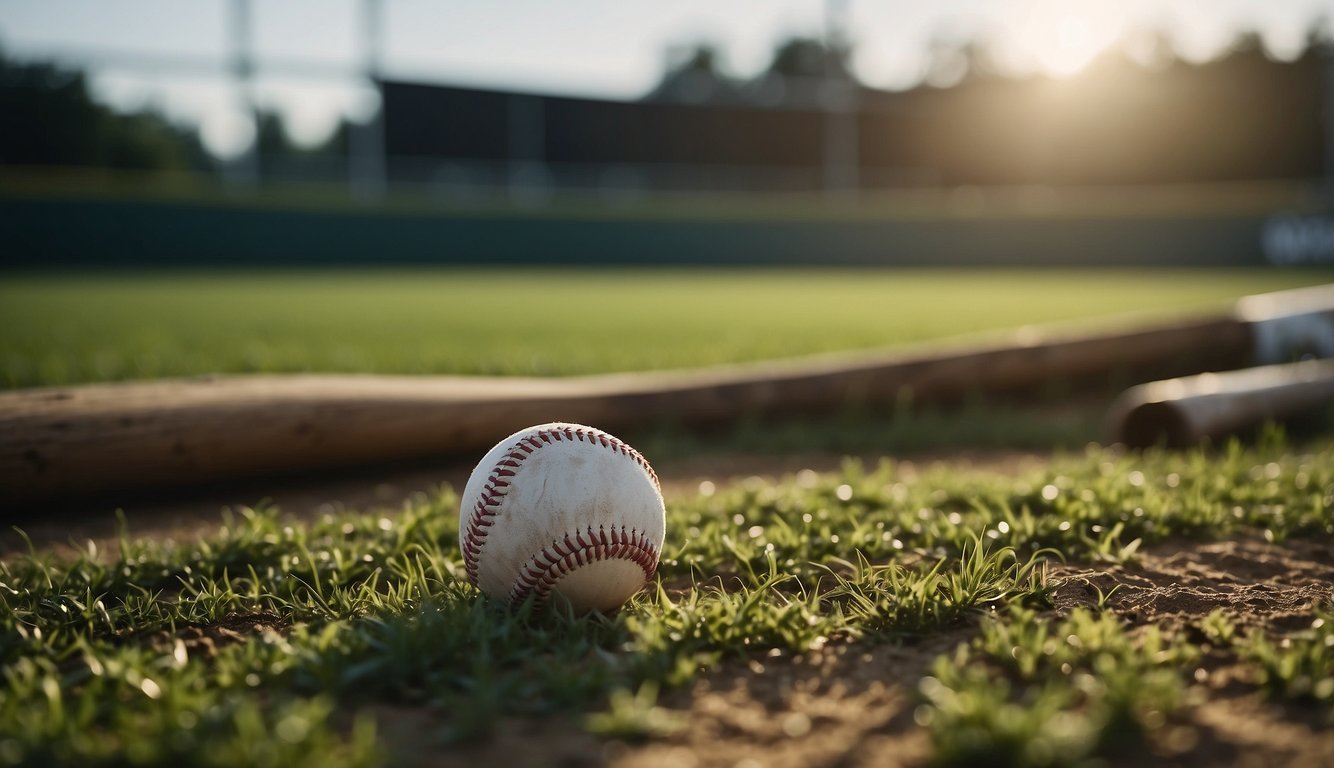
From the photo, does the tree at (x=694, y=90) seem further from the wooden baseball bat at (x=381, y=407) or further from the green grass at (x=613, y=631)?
the green grass at (x=613, y=631)

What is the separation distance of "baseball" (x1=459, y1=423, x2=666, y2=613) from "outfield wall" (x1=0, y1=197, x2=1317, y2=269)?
714 inches

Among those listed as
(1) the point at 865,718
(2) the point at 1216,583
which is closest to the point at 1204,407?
(2) the point at 1216,583

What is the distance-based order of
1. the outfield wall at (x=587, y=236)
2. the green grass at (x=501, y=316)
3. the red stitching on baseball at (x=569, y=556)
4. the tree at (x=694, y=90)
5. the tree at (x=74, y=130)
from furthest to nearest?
1. the tree at (x=694, y=90)
2. the tree at (x=74, y=130)
3. the outfield wall at (x=587, y=236)
4. the green grass at (x=501, y=316)
5. the red stitching on baseball at (x=569, y=556)

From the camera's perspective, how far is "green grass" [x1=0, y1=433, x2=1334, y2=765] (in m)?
1.77

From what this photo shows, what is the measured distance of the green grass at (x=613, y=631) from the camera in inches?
69.6

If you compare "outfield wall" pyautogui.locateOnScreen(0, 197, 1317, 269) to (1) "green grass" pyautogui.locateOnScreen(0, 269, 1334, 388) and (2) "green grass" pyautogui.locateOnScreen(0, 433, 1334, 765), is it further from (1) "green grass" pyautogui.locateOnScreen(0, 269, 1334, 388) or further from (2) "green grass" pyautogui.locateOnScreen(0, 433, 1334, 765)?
(2) "green grass" pyautogui.locateOnScreen(0, 433, 1334, 765)

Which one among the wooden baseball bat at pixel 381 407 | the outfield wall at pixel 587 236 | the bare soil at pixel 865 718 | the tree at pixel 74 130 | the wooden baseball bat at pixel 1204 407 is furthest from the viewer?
the tree at pixel 74 130

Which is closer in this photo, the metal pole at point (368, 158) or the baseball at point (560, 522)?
the baseball at point (560, 522)

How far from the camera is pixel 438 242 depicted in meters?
20.6

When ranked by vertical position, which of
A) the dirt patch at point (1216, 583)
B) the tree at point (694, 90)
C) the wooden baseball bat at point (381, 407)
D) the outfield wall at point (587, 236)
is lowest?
the dirt patch at point (1216, 583)

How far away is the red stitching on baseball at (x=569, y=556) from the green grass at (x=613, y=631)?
7 centimetres

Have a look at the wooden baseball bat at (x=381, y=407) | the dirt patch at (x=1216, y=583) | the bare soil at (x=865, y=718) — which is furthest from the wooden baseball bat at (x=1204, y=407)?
the bare soil at (x=865, y=718)

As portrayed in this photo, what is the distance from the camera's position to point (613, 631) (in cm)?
230

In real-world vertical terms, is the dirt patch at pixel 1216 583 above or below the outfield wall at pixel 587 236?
below
